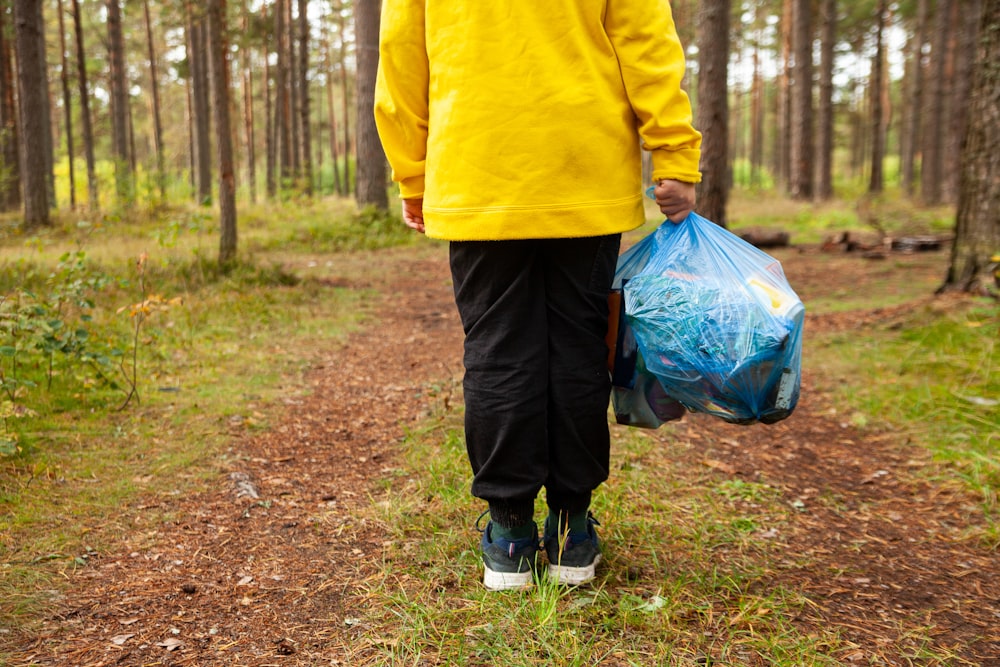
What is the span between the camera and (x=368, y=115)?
1153 cm

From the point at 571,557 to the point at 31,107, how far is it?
11383 millimetres

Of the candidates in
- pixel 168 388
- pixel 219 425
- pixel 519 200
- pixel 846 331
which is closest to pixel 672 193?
pixel 519 200

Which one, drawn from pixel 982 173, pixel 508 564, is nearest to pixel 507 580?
pixel 508 564

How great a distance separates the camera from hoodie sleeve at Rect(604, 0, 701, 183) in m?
1.79

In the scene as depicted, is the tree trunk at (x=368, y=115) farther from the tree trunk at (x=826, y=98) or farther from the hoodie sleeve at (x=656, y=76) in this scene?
the tree trunk at (x=826, y=98)

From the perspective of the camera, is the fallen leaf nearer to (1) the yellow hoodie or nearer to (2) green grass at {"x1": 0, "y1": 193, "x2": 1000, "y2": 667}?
(2) green grass at {"x1": 0, "y1": 193, "x2": 1000, "y2": 667}

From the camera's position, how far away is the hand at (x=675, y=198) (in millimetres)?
1884

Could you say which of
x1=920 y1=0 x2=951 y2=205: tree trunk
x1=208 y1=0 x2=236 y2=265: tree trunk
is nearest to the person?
x1=208 y1=0 x2=236 y2=265: tree trunk

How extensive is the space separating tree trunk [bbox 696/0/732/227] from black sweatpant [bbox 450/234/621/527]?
6409 mm

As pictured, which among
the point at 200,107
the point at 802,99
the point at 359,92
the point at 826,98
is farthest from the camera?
the point at 200,107

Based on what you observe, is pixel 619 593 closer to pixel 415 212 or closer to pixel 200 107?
pixel 415 212

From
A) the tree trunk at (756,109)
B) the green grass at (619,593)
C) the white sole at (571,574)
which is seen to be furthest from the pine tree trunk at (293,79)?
the tree trunk at (756,109)

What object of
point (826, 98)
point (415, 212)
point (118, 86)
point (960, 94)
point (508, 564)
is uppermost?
point (118, 86)

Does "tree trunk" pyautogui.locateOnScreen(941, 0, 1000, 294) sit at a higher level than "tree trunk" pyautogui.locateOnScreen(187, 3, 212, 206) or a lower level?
lower
